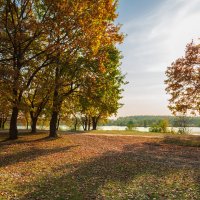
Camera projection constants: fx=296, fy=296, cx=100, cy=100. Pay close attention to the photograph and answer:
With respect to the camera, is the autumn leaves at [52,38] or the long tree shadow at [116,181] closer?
the long tree shadow at [116,181]

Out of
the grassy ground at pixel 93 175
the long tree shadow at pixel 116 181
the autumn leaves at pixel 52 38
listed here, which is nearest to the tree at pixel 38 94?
the autumn leaves at pixel 52 38

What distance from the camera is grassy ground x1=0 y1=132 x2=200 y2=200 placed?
45.0ft

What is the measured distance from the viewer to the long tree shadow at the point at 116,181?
1359cm

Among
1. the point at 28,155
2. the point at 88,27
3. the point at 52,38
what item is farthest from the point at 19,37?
the point at 28,155

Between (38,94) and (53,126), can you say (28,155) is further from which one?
(38,94)

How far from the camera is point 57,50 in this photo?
90.6 feet

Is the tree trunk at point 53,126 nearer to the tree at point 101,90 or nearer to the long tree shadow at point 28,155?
the tree at point 101,90

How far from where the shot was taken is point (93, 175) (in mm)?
17234

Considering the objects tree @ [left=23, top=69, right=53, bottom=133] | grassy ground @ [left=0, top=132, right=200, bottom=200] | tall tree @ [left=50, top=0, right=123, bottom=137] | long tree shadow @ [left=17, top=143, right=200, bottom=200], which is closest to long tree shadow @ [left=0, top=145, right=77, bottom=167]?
grassy ground @ [left=0, top=132, right=200, bottom=200]

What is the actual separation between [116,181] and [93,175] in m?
1.84

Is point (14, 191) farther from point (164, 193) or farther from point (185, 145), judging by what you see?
point (185, 145)

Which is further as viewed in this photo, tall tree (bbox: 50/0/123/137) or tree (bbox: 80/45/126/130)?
tree (bbox: 80/45/126/130)

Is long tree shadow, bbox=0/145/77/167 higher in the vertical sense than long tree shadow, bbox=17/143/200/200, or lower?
higher

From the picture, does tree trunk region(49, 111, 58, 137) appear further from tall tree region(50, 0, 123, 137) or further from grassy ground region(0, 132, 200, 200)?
grassy ground region(0, 132, 200, 200)
